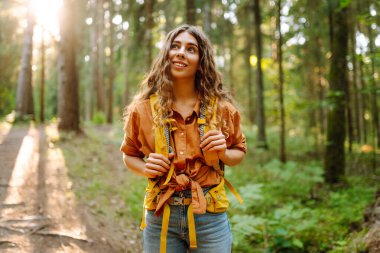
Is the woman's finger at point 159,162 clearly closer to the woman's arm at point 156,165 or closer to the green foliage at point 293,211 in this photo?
the woman's arm at point 156,165

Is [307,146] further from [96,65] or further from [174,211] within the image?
[174,211]

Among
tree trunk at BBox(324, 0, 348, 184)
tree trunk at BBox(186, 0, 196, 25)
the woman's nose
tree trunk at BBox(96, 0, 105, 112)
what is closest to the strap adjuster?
the woman's nose

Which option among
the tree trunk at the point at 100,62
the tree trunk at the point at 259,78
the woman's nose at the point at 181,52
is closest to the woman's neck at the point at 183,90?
the woman's nose at the point at 181,52

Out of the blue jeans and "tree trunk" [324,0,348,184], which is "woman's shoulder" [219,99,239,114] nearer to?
the blue jeans

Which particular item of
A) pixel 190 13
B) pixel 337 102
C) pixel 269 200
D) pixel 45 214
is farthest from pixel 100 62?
pixel 45 214

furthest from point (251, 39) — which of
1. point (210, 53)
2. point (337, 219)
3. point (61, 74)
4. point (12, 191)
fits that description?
point (210, 53)

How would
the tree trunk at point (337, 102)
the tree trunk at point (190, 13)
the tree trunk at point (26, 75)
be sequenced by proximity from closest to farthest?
the tree trunk at point (337, 102), the tree trunk at point (190, 13), the tree trunk at point (26, 75)

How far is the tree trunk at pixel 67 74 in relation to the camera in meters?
10.9

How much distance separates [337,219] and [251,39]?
15.6m

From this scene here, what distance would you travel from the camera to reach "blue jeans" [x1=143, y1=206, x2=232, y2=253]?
87.5 inches

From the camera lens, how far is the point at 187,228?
2.22 meters

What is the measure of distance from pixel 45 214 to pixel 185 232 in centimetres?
390

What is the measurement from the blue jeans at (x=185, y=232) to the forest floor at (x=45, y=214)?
268cm

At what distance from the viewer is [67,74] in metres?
11.0
